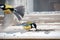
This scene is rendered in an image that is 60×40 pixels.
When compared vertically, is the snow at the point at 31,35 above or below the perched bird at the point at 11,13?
below

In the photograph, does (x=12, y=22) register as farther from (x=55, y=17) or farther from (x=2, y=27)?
(x=55, y=17)

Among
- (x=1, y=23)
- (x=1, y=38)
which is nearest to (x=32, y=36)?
(x=1, y=38)

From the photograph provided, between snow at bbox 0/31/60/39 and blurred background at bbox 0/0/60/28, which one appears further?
blurred background at bbox 0/0/60/28

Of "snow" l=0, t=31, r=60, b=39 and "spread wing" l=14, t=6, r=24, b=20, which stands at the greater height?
"spread wing" l=14, t=6, r=24, b=20

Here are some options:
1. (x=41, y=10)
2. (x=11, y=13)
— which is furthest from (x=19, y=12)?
(x=41, y=10)

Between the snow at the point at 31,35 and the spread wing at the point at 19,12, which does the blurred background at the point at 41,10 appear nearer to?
the spread wing at the point at 19,12

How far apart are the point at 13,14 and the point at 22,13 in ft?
0.18

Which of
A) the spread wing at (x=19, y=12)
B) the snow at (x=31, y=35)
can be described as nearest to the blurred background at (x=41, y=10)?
the spread wing at (x=19, y=12)

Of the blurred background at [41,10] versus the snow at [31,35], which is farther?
the blurred background at [41,10]

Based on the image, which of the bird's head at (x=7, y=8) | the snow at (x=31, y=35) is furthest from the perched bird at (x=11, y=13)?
the snow at (x=31, y=35)

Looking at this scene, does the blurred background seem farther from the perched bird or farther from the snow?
the snow

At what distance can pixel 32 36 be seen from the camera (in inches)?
42.6

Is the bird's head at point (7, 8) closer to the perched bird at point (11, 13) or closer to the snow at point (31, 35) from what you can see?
the perched bird at point (11, 13)

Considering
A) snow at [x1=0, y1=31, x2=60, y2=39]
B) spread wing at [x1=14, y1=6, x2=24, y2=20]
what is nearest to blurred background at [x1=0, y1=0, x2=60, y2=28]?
spread wing at [x1=14, y1=6, x2=24, y2=20]
